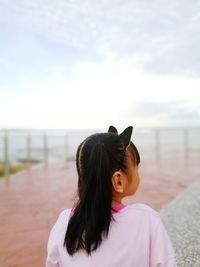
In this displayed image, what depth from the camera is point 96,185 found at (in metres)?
1.23

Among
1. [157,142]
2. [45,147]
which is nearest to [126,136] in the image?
[45,147]

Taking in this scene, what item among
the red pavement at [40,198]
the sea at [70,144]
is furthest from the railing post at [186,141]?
the red pavement at [40,198]

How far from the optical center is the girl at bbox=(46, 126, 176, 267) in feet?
3.98

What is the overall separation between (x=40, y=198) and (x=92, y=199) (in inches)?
158

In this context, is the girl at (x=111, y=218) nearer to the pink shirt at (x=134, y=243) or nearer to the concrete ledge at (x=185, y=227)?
the pink shirt at (x=134, y=243)

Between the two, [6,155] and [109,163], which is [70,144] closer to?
[6,155]

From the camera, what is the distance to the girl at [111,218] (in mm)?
1212

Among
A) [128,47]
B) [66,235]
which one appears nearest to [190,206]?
[66,235]

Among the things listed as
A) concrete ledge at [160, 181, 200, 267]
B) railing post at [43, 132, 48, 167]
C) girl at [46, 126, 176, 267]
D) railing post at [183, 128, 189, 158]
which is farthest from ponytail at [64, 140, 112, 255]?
railing post at [183, 128, 189, 158]

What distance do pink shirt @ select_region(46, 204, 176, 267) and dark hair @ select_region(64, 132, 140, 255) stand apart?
0.08 feet

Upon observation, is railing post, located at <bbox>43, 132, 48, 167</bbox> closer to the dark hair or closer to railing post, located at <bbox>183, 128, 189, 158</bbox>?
railing post, located at <bbox>183, 128, 189, 158</bbox>

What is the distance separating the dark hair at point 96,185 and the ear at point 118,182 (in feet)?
0.04

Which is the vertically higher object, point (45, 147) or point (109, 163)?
point (109, 163)

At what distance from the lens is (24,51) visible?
6.88 meters
